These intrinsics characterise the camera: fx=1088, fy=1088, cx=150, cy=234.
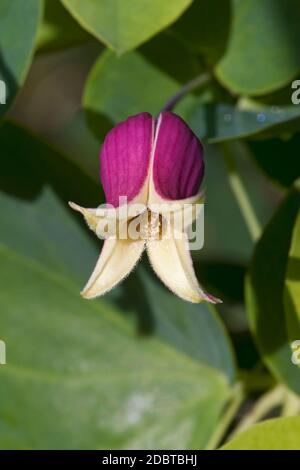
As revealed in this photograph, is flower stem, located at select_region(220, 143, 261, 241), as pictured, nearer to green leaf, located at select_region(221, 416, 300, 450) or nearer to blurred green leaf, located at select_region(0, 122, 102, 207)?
blurred green leaf, located at select_region(0, 122, 102, 207)

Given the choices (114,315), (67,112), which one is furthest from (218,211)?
(67,112)

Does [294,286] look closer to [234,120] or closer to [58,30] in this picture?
[234,120]

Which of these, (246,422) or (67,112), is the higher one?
(246,422)

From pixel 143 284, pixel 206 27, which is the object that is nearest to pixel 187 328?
pixel 143 284

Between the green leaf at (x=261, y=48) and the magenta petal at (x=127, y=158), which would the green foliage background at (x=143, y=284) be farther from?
the magenta petal at (x=127, y=158)

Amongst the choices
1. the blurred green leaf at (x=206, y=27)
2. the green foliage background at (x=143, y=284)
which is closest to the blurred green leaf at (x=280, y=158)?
the green foliage background at (x=143, y=284)
